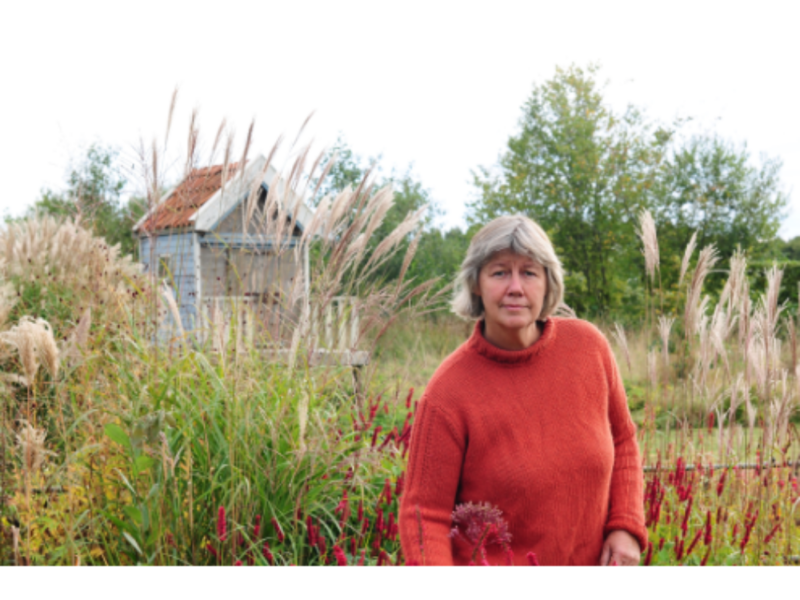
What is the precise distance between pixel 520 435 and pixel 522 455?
0.05 m

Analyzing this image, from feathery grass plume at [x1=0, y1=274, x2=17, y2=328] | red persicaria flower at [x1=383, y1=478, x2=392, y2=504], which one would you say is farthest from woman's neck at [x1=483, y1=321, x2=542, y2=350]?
feathery grass plume at [x1=0, y1=274, x2=17, y2=328]

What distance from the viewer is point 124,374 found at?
7.88 feet

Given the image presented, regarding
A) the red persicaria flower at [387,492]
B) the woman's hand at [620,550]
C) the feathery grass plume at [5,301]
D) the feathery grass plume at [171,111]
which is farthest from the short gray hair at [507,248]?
the feathery grass plume at [5,301]

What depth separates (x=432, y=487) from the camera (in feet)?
5.34

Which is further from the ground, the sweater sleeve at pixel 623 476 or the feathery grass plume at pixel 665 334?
the feathery grass plume at pixel 665 334

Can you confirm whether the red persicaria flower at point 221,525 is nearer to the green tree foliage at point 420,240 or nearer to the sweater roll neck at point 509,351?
the sweater roll neck at point 509,351

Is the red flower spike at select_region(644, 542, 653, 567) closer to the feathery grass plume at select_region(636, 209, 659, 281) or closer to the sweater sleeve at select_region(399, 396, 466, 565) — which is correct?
the sweater sleeve at select_region(399, 396, 466, 565)

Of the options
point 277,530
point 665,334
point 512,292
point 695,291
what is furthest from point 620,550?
point 665,334

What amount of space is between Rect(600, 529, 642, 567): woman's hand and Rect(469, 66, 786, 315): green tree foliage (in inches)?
330

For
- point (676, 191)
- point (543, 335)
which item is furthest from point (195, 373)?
point (676, 191)

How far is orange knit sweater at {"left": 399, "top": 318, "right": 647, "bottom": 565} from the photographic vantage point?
164cm

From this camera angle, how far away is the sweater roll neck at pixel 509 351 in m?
1.76
